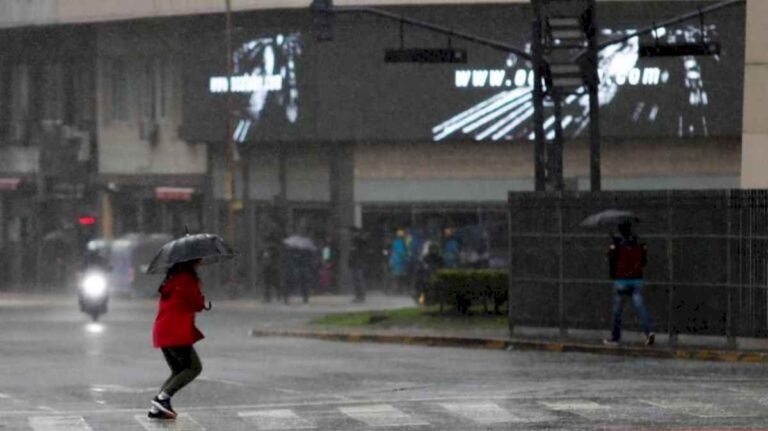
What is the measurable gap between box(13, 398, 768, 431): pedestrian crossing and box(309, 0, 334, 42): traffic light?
60.6 feet

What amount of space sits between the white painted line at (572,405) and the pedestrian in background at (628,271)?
928 centimetres

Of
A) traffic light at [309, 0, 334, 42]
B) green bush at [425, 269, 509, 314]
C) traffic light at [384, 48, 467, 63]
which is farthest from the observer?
traffic light at [309, 0, 334, 42]

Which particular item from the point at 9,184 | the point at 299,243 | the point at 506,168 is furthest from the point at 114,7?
the point at 299,243

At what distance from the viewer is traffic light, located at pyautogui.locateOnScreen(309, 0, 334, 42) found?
36.9m

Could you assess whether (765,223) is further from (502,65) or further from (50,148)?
(50,148)

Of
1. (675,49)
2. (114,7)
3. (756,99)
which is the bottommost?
(756,99)

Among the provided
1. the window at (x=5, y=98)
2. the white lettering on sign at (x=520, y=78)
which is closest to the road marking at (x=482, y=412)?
the white lettering on sign at (x=520, y=78)

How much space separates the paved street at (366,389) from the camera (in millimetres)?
17250

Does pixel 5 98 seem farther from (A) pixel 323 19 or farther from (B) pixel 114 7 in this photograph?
(A) pixel 323 19

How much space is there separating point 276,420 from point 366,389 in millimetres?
3543

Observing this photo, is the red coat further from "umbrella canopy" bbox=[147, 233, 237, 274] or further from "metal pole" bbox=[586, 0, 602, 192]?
"metal pole" bbox=[586, 0, 602, 192]

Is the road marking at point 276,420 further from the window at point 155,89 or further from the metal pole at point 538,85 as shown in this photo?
the window at point 155,89

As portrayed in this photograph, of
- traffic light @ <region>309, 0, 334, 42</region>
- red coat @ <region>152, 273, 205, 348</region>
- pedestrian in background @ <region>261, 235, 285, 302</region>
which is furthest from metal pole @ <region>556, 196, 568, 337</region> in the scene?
pedestrian in background @ <region>261, 235, 285, 302</region>

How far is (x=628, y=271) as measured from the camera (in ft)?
92.0
